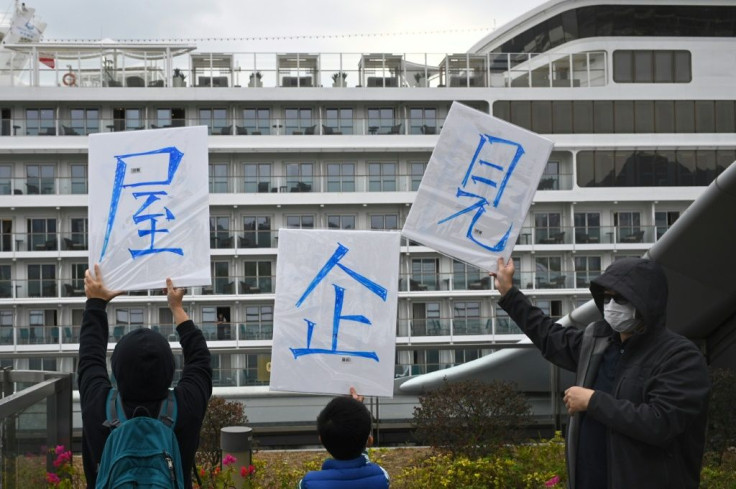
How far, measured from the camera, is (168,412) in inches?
84.2

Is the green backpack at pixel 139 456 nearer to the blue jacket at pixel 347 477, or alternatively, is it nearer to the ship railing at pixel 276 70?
the blue jacket at pixel 347 477

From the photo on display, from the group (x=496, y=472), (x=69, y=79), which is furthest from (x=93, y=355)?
(x=69, y=79)

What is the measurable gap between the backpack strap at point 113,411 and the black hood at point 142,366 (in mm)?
40

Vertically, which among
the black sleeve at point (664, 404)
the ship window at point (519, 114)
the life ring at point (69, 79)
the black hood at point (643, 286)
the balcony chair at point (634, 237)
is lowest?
the black sleeve at point (664, 404)

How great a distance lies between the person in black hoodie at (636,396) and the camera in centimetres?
219

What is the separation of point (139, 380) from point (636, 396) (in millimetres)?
1351

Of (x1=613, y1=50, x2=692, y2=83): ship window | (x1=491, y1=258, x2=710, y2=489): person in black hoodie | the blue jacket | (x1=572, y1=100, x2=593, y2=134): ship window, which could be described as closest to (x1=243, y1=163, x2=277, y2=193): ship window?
(x1=572, y1=100, x2=593, y2=134): ship window

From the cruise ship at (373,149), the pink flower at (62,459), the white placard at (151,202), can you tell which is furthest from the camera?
the cruise ship at (373,149)

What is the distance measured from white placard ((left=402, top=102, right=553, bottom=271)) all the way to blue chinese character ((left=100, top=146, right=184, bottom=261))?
1010mm

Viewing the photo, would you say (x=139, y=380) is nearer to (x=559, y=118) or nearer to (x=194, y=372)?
(x=194, y=372)

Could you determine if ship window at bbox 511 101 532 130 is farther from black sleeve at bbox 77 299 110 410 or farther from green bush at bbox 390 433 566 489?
black sleeve at bbox 77 299 110 410

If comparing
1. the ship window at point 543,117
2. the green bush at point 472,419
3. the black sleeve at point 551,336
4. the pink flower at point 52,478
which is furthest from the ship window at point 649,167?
the black sleeve at point 551,336

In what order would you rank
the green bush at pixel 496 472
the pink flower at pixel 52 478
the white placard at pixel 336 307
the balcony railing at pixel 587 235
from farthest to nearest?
1. the balcony railing at pixel 587 235
2. the green bush at pixel 496 472
3. the pink flower at pixel 52 478
4. the white placard at pixel 336 307

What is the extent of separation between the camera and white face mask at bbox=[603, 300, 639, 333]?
2316mm
